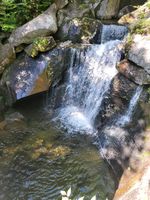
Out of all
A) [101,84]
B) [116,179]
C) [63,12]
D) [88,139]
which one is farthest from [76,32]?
[116,179]

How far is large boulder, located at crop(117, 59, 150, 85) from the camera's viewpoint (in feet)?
24.6

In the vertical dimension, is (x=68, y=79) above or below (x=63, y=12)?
below

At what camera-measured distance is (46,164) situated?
24.5ft

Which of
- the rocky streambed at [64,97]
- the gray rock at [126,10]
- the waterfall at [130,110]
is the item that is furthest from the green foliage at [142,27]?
the gray rock at [126,10]

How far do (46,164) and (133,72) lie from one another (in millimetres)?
3014

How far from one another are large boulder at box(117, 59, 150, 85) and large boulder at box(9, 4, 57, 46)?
10.0 ft

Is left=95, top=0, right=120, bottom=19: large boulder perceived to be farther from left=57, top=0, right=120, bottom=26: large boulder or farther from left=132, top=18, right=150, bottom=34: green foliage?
left=132, top=18, right=150, bottom=34: green foliage

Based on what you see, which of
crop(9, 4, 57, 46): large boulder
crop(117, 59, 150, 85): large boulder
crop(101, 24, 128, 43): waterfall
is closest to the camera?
crop(117, 59, 150, 85): large boulder

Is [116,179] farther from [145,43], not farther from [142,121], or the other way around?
[145,43]

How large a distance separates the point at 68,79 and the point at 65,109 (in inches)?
37.1

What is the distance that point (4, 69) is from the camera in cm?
1009

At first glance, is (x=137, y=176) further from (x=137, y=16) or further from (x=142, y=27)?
(x=137, y=16)

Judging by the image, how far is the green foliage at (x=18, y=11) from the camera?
34.8ft

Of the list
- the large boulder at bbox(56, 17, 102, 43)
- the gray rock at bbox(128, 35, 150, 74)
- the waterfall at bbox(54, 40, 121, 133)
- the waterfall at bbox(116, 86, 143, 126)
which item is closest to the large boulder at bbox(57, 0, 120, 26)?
the large boulder at bbox(56, 17, 102, 43)
